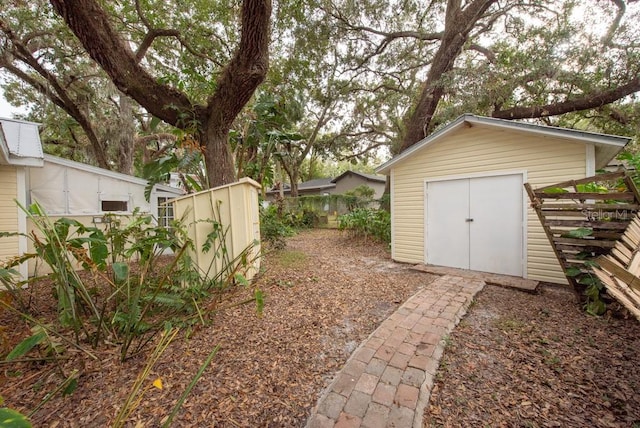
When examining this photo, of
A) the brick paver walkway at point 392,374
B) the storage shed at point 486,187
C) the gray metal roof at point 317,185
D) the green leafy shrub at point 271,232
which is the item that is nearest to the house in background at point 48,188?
the green leafy shrub at point 271,232

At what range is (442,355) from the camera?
7.74 ft

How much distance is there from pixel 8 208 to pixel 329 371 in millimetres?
6762

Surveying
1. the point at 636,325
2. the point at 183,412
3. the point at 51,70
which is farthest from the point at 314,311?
the point at 51,70

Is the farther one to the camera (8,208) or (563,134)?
(8,208)

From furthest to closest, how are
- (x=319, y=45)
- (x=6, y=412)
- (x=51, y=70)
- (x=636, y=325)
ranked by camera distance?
1. (x=319, y=45)
2. (x=51, y=70)
3. (x=636, y=325)
4. (x=6, y=412)

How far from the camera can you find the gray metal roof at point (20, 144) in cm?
445

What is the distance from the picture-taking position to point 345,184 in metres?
23.8

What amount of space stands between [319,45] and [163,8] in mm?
4547

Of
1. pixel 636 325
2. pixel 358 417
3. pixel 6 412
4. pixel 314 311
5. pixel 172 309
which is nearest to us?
pixel 6 412

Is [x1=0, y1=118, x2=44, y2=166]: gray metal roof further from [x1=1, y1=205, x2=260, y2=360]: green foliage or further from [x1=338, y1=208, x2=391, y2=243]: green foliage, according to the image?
[x1=338, y1=208, x2=391, y2=243]: green foliage

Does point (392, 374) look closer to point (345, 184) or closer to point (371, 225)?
point (371, 225)

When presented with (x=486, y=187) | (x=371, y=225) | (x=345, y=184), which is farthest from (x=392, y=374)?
(x=345, y=184)

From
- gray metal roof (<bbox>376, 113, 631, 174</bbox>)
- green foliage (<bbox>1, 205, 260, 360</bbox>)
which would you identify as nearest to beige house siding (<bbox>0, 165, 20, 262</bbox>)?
green foliage (<bbox>1, 205, 260, 360</bbox>)

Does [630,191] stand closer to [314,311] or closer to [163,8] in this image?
[314,311]
